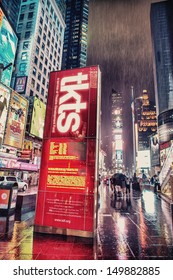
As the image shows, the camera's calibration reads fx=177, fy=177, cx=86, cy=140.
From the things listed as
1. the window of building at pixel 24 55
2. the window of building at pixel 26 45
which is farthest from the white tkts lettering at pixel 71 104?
the window of building at pixel 26 45

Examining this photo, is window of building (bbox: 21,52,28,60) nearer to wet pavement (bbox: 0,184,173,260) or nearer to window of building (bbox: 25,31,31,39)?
window of building (bbox: 25,31,31,39)

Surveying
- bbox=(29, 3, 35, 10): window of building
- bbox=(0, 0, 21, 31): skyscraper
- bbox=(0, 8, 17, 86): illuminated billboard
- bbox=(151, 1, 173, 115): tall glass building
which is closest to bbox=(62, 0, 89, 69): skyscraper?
bbox=(151, 1, 173, 115): tall glass building

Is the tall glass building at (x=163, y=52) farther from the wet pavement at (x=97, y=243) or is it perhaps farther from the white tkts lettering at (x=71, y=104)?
the wet pavement at (x=97, y=243)

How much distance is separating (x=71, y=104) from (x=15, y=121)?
83.9 ft

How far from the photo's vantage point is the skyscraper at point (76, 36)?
123m

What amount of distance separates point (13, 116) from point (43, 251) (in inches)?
1091

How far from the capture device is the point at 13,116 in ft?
95.1

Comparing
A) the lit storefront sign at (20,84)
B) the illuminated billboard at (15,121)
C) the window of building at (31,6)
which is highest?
the window of building at (31,6)

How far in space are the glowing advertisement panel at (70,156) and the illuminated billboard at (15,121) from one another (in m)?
23.4

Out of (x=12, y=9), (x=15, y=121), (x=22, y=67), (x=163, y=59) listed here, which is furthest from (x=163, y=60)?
(x=15, y=121)

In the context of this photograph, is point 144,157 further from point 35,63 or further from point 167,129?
point 35,63

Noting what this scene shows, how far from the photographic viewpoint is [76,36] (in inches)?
4998

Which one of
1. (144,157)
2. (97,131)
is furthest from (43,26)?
(144,157)

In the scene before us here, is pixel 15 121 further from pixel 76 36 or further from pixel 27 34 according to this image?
pixel 76 36
